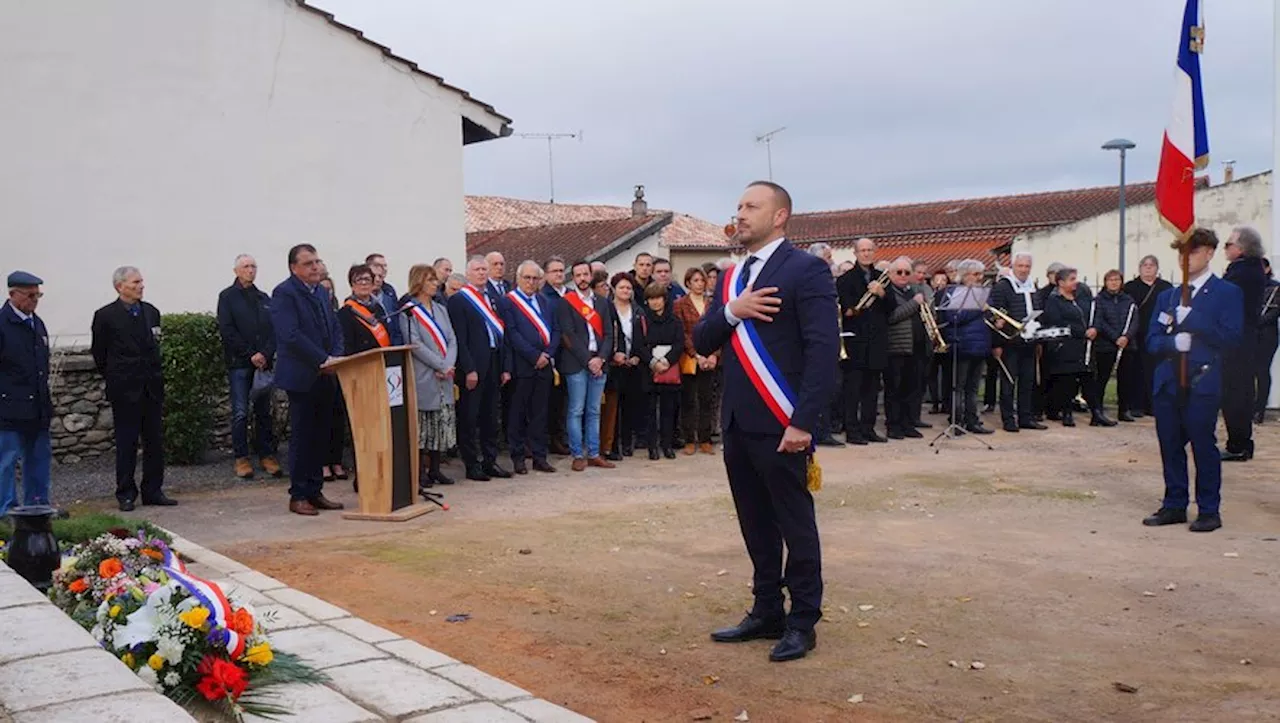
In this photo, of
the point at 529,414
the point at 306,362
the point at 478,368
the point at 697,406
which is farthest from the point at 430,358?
the point at 697,406

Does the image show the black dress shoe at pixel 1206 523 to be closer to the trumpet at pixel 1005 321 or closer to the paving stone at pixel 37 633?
the trumpet at pixel 1005 321

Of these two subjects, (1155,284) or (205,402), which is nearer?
(205,402)

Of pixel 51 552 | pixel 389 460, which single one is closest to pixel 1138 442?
pixel 389 460

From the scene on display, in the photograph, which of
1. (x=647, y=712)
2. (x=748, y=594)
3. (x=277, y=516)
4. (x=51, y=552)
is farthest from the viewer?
(x=277, y=516)

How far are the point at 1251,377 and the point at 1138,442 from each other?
158 centimetres

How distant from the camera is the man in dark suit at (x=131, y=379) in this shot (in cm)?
946

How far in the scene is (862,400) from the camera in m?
13.5

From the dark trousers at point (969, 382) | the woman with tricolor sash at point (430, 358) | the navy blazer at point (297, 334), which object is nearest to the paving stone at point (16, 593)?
the navy blazer at point (297, 334)

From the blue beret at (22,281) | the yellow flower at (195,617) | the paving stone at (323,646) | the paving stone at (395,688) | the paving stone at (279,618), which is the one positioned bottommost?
the paving stone at (395,688)

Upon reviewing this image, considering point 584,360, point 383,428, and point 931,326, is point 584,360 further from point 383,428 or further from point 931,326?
point 931,326

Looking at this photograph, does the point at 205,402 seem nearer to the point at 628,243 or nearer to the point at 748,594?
the point at 748,594

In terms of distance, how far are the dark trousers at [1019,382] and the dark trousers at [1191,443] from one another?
5.83 meters

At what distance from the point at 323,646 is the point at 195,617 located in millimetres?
913

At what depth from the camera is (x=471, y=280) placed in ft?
37.2
